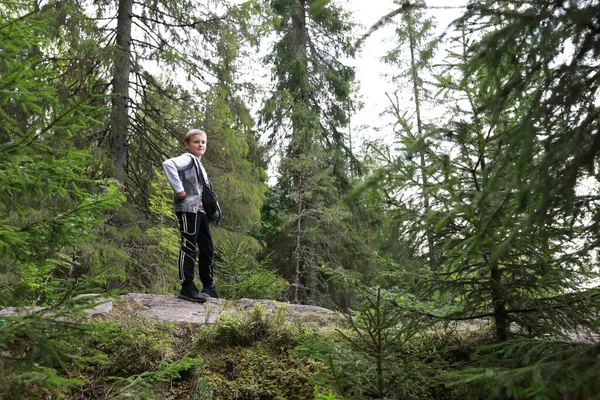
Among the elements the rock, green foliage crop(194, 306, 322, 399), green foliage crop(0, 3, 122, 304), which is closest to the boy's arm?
the rock

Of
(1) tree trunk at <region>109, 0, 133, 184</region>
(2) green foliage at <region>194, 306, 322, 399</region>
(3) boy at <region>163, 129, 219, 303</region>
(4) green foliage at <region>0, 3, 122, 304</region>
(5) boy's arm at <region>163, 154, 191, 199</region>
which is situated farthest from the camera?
→ (1) tree trunk at <region>109, 0, 133, 184</region>

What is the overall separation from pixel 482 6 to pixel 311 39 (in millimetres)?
15707

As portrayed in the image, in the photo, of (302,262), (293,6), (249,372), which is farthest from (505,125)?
(293,6)

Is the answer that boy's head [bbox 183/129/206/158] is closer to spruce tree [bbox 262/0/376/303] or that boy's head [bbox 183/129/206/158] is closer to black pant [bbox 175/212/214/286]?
black pant [bbox 175/212/214/286]

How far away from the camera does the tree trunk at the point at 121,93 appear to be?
7.86 meters

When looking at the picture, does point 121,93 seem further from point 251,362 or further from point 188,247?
point 251,362

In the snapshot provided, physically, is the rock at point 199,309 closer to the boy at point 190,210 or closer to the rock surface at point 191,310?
the rock surface at point 191,310

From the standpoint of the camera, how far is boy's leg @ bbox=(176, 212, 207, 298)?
563 cm

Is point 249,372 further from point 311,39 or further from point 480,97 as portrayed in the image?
point 311,39

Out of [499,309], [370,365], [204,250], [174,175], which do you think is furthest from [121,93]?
[499,309]

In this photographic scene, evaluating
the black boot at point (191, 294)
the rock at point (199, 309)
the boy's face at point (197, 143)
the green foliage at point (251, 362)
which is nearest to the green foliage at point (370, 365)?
the green foliage at point (251, 362)

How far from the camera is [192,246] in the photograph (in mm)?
5703

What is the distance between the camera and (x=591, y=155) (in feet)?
5.45

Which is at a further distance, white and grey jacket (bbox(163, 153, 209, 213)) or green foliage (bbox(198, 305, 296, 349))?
white and grey jacket (bbox(163, 153, 209, 213))
